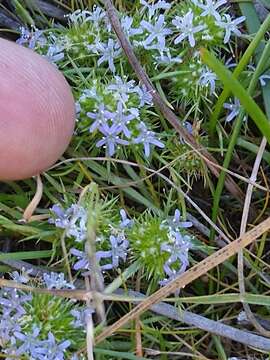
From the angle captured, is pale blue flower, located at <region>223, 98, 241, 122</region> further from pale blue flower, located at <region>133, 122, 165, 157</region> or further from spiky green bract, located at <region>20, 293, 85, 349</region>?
spiky green bract, located at <region>20, 293, 85, 349</region>

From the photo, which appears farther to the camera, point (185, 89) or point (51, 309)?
point (185, 89)

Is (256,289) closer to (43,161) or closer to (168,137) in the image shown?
(168,137)

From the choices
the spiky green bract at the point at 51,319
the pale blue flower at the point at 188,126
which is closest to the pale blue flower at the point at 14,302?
the spiky green bract at the point at 51,319

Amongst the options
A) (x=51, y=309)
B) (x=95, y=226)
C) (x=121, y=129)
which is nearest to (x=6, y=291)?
(x=51, y=309)

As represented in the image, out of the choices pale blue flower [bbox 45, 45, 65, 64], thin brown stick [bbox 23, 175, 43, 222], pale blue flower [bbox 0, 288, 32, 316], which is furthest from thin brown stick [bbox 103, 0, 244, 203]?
pale blue flower [bbox 0, 288, 32, 316]

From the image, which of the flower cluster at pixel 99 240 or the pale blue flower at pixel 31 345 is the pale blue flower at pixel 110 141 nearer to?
the flower cluster at pixel 99 240

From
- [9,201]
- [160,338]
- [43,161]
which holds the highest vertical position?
[43,161]
